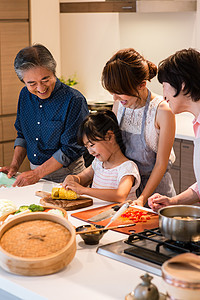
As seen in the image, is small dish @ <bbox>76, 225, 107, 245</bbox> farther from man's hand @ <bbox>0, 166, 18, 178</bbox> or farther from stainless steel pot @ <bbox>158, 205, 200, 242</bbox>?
man's hand @ <bbox>0, 166, 18, 178</bbox>

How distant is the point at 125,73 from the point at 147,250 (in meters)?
0.94

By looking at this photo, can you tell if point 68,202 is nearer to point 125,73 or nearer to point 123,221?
point 123,221

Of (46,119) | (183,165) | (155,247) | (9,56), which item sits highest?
(9,56)

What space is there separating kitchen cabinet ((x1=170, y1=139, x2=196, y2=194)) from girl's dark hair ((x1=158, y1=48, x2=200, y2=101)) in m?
2.16

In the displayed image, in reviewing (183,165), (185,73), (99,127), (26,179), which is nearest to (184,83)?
(185,73)

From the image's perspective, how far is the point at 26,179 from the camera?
2.56 metres

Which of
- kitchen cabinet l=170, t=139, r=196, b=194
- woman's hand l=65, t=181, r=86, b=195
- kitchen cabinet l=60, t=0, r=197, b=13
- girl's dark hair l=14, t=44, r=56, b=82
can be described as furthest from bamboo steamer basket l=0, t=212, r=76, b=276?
kitchen cabinet l=60, t=0, r=197, b=13

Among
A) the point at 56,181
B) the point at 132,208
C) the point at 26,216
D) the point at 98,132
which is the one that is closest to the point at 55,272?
the point at 26,216

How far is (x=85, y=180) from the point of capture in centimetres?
252

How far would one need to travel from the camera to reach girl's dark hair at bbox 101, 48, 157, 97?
2.20 metres

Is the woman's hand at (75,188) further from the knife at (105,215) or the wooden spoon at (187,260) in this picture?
the wooden spoon at (187,260)

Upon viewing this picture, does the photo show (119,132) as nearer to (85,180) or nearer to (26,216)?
(85,180)

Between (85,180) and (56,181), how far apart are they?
0.36m

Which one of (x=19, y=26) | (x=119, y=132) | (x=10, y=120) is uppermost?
(x=19, y=26)
